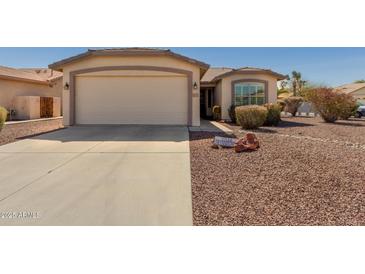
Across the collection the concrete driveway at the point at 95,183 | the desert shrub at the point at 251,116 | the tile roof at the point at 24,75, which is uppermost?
the tile roof at the point at 24,75

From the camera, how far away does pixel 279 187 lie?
16.8ft

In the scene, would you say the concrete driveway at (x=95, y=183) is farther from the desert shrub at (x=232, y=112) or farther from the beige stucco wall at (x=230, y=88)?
the beige stucco wall at (x=230, y=88)

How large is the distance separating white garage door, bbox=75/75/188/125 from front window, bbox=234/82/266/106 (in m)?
5.08

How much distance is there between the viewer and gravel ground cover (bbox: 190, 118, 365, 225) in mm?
4023

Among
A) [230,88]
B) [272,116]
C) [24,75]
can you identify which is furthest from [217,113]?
[24,75]

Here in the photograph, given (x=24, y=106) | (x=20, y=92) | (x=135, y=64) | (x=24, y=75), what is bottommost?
(x=24, y=106)

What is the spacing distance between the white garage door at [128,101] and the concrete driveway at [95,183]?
5.64 meters

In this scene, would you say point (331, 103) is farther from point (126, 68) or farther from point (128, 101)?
point (126, 68)

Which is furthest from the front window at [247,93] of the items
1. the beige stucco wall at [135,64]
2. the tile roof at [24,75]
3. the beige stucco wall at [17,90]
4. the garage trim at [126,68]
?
the beige stucco wall at [17,90]

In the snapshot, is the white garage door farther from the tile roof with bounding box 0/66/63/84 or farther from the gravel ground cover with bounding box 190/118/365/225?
the tile roof with bounding box 0/66/63/84

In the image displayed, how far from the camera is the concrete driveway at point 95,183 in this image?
418 centimetres

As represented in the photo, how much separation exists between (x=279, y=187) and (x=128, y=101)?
11.3 meters

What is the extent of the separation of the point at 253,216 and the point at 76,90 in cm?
1319

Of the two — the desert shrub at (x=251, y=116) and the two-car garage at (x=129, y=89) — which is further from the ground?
the two-car garage at (x=129, y=89)
